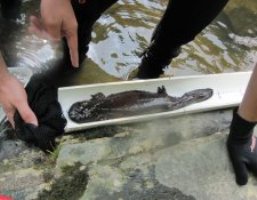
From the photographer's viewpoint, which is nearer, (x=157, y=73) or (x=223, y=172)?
(x=223, y=172)

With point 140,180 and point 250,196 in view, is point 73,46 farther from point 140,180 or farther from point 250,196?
point 250,196

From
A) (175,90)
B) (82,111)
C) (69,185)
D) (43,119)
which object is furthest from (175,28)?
(69,185)

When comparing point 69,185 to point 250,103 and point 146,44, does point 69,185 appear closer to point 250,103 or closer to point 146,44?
point 250,103

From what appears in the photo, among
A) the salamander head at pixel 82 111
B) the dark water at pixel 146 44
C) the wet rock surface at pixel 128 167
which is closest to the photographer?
the wet rock surface at pixel 128 167

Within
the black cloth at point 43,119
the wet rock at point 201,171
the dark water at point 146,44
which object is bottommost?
the dark water at point 146,44

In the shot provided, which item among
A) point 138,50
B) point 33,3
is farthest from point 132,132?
point 33,3

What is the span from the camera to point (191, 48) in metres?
3.82

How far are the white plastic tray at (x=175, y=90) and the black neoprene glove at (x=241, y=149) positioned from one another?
0.34 metres

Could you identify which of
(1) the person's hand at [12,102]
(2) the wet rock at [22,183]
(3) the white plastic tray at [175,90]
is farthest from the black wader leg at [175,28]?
(2) the wet rock at [22,183]

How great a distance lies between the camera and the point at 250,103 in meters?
2.17

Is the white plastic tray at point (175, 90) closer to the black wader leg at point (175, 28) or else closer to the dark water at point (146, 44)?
the black wader leg at point (175, 28)

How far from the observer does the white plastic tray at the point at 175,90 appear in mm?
2422

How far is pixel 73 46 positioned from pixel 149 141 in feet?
2.03

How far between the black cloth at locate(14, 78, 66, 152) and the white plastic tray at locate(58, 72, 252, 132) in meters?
0.08
